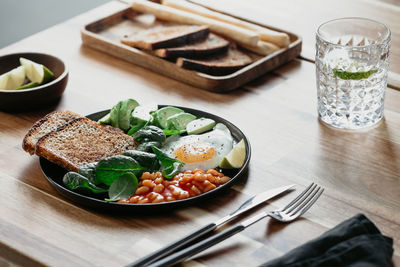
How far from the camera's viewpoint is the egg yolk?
1598mm

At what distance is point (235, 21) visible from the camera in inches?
94.7

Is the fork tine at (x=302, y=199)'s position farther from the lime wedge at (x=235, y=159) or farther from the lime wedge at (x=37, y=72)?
the lime wedge at (x=37, y=72)

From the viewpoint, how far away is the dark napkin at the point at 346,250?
124cm

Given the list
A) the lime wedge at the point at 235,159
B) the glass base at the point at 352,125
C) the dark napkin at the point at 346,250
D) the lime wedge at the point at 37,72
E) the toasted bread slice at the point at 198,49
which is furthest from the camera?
the toasted bread slice at the point at 198,49

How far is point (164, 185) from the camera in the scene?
1519 mm

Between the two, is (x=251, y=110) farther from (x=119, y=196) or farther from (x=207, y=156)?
(x=119, y=196)

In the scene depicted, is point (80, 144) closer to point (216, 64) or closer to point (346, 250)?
point (216, 64)

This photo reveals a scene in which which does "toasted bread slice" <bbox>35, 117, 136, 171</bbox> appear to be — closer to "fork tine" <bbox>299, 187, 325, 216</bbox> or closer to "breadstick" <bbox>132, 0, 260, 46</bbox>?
"fork tine" <bbox>299, 187, 325, 216</bbox>

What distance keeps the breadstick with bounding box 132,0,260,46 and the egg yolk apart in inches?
29.8

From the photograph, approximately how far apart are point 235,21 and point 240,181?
1.00 meters

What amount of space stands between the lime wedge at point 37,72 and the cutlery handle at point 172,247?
0.96m

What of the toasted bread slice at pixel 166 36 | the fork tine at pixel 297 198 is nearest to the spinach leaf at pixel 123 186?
the fork tine at pixel 297 198

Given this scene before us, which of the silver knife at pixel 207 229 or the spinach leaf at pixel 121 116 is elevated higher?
the spinach leaf at pixel 121 116

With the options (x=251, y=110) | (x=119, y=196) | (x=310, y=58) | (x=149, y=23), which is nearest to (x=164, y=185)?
(x=119, y=196)
